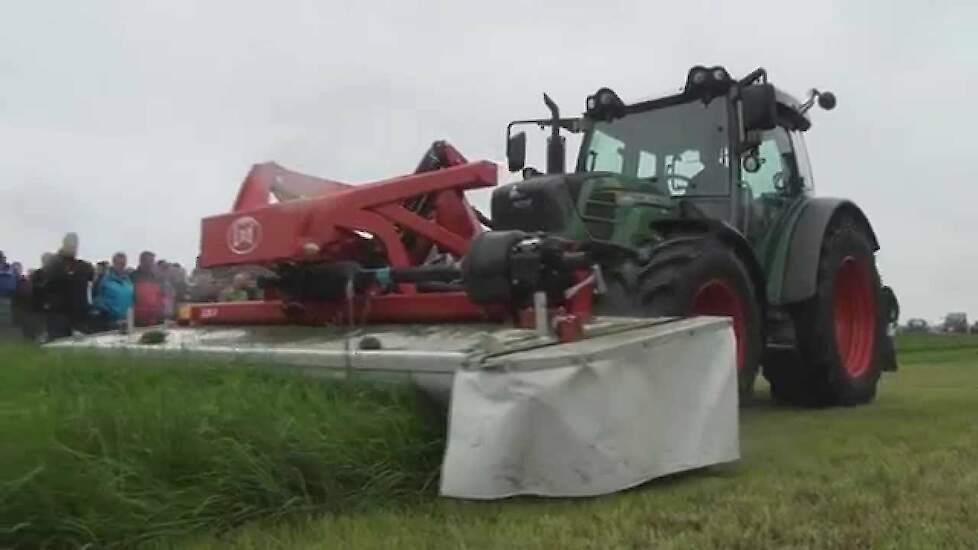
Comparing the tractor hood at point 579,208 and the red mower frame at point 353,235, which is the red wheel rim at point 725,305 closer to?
the tractor hood at point 579,208

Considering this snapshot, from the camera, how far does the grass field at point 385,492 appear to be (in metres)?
3.12

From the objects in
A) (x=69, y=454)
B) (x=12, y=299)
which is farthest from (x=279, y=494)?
(x=12, y=299)

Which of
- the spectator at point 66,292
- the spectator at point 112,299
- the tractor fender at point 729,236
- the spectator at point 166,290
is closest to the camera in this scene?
the tractor fender at point 729,236

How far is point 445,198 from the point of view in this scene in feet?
19.2

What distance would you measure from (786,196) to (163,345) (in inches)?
164

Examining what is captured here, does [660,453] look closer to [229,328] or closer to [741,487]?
[741,487]

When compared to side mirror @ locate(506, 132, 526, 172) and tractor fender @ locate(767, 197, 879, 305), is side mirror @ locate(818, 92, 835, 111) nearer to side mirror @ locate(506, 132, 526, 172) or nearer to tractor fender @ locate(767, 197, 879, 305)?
Answer: tractor fender @ locate(767, 197, 879, 305)

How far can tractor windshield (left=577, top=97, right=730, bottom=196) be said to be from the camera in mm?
6758

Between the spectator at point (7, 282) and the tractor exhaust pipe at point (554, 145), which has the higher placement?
the tractor exhaust pipe at point (554, 145)

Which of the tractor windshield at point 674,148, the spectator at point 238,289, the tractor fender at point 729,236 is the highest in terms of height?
the tractor windshield at point 674,148

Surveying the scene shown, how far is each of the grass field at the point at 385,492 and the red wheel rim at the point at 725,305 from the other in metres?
1.16

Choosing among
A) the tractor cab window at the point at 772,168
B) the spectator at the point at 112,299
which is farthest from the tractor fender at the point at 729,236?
the spectator at the point at 112,299

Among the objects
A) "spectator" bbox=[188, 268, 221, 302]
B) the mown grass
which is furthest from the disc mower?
"spectator" bbox=[188, 268, 221, 302]

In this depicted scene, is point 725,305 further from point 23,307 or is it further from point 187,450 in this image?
point 23,307
